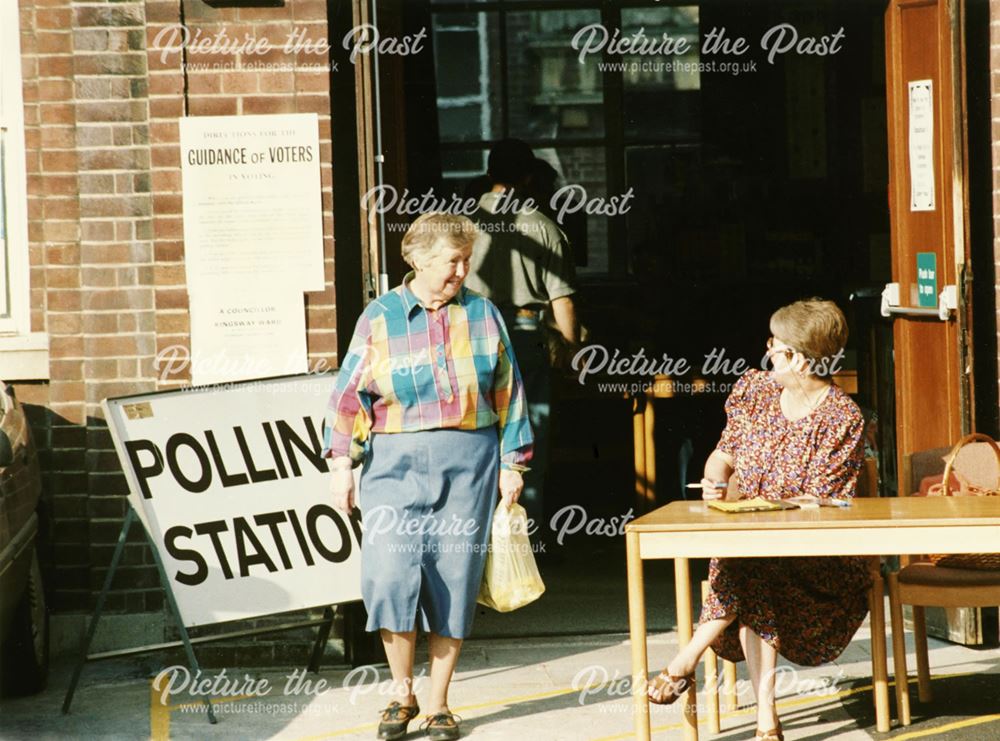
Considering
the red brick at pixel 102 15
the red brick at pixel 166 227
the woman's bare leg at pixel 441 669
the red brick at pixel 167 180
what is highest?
the red brick at pixel 102 15

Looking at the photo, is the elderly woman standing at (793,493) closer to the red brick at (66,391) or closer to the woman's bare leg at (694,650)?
the woman's bare leg at (694,650)

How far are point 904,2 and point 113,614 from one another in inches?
168

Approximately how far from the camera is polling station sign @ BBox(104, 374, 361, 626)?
591cm

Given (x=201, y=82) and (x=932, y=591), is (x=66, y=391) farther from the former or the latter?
(x=932, y=591)

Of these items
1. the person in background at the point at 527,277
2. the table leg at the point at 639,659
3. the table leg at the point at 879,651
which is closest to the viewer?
the table leg at the point at 639,659

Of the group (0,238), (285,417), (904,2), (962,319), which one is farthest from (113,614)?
(904,2)

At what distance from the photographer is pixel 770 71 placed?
462 inches

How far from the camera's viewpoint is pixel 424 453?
211 inches

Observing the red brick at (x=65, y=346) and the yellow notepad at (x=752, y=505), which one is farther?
the red brick at (x=65, y=346)

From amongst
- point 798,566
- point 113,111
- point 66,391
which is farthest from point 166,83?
point 798,566

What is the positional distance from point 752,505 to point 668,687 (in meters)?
0.66

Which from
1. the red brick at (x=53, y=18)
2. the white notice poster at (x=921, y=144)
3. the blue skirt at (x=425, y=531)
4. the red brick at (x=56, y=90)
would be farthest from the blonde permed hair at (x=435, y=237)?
the white notice poster at (x=921, y=144)

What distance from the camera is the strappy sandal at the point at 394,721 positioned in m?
5.39

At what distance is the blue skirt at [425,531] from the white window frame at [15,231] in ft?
6.82
